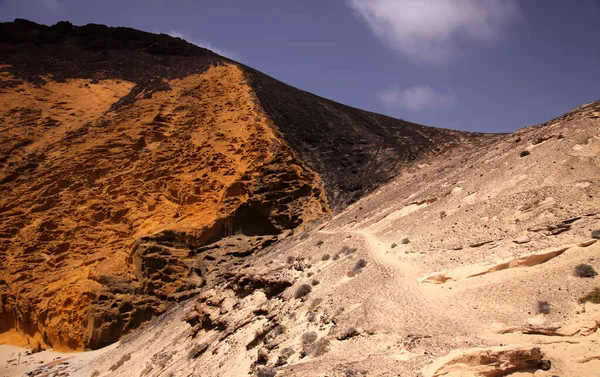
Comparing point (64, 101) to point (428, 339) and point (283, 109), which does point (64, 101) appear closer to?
point (283, 109)

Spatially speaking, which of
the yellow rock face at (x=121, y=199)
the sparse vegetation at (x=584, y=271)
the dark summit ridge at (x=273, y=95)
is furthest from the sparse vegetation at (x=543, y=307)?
the dark summit ridge at (x=273, y=95)

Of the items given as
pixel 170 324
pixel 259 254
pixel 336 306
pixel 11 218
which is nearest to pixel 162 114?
pixel 11 218

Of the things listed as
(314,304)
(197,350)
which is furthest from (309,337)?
(197,350)

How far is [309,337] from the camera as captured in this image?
32.3ft

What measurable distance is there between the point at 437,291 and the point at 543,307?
2236 mm

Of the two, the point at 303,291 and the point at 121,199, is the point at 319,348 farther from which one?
the point at 121,199

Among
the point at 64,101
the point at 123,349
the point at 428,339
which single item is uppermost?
the point at 64,101

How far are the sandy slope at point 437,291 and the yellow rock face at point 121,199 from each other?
253cm

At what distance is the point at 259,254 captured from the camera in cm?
1991

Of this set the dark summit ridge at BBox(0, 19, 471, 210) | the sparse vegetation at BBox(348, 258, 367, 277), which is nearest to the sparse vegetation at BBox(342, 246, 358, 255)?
the sparse vegetation at BBox(348, 258, 367, 277)

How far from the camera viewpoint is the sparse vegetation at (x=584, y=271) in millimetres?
8180

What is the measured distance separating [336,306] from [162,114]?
19881 mm

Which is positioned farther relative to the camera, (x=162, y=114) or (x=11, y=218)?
(x=162, y=114)

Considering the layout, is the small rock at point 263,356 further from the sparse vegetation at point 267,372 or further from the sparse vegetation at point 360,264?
the sparse vegetation at point 360,264
